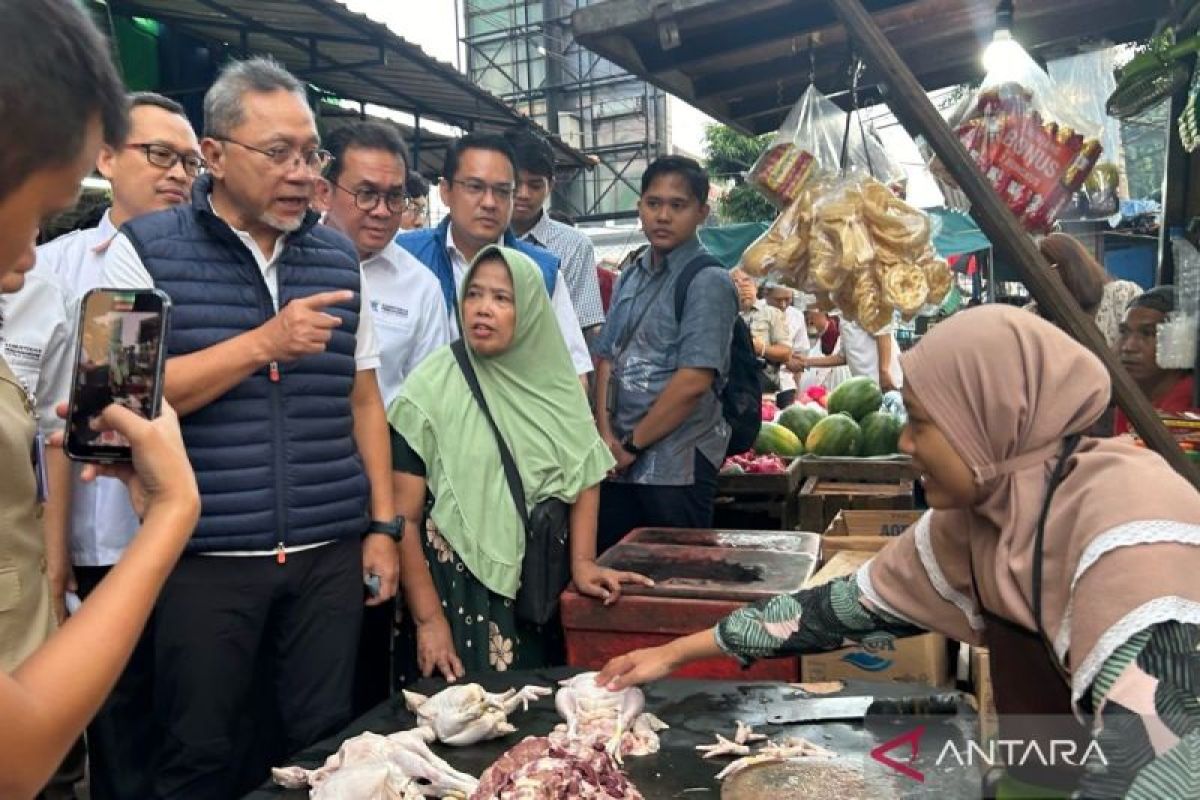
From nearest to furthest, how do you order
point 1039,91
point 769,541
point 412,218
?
point 1039,91, point 769,541, point 412,218

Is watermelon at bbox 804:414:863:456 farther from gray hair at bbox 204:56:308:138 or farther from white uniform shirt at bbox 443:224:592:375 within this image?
gray hair at bbox 204:56:308:138

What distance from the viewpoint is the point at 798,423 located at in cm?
589

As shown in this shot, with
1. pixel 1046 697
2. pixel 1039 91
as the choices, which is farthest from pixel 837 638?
pixel 1039 91

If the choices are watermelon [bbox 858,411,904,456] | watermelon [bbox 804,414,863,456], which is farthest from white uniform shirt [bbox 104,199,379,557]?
watermelon [bbox 858,411,904,456]

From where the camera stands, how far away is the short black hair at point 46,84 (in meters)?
0.96

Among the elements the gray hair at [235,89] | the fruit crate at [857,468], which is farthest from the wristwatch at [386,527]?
the fruit crate at [857,468]

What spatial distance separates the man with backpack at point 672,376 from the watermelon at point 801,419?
1.65 m

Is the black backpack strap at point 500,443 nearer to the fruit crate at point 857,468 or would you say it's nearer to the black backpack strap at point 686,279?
the black backpack strap at point 686,279

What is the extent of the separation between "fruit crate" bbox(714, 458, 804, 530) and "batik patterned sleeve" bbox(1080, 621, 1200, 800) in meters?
3.35

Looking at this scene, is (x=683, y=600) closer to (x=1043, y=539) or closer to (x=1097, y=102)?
(x=1043, y=539)

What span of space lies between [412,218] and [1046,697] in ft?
17.8

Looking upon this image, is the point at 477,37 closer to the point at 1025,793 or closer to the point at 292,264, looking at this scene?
the point at 292,264

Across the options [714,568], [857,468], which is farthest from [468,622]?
[857,468]

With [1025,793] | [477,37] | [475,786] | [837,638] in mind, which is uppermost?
[477,37]
